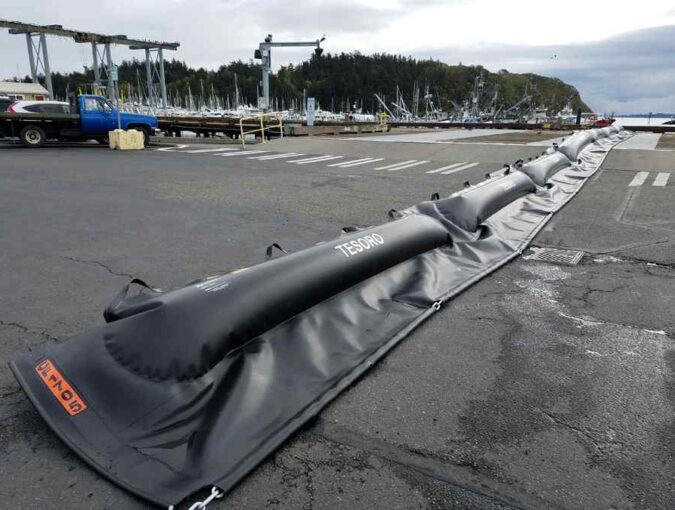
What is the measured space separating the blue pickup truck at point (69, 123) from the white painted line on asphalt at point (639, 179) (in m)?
18.5

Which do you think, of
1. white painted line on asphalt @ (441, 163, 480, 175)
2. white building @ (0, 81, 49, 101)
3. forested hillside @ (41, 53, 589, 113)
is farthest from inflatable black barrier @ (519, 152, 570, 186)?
forested hillside @ (41, 53, 589, 113)

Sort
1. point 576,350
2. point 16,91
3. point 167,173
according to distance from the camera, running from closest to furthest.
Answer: point 576,350
point 167,173
point 16,91

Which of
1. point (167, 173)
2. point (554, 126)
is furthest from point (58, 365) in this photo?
point (554, 126)

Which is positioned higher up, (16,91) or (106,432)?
(16,91)

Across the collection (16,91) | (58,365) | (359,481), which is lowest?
(359,481)

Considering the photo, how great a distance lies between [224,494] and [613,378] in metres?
2.42

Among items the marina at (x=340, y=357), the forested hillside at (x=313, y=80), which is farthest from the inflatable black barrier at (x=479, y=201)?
the forested hillside at (x=313, y=80)

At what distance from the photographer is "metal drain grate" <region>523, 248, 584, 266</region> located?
5.30 m

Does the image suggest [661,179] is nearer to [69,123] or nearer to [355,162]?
[355,162]

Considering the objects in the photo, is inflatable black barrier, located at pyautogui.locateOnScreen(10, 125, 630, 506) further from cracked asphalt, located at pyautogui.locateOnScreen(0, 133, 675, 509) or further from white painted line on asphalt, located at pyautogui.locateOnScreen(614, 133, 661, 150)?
white painted line on asphalt, located at pyautogui.locateOnScreen(614, 133, 661, 150)

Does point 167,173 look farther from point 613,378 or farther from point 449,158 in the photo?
point 613,378

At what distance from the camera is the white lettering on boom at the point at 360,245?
13.1 feet

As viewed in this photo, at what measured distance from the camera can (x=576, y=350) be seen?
329 centimetres

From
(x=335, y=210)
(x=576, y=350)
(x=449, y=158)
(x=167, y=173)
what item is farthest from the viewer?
(x=449, y=158)
